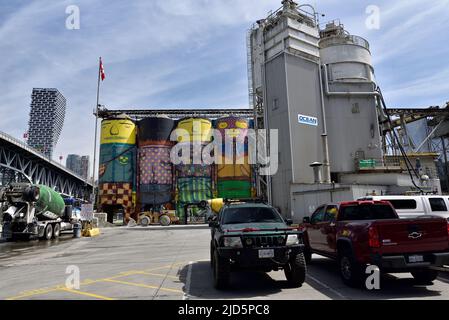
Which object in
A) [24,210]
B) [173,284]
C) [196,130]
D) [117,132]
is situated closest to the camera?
[173,284]

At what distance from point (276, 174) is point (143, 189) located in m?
26.9

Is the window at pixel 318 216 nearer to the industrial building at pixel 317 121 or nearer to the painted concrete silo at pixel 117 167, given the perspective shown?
the industrial building at pixel 317 121

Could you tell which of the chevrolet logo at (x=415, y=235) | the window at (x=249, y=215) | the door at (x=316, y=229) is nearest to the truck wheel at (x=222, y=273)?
the window at (x=249, y=215)

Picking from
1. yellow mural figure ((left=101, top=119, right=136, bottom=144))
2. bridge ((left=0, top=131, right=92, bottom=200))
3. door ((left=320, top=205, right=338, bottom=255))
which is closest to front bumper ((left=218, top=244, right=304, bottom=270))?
door ((left=320, top=205, right=338, bottom=255))

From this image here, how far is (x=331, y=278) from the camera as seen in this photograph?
8.00 meters

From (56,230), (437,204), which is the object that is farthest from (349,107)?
(56,230)

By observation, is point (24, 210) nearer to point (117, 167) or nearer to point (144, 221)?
point (144, 221)

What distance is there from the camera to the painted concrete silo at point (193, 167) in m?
51.1

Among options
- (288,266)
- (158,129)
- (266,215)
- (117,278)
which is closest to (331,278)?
(288,266)

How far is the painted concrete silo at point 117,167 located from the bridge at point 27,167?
10.6 meters

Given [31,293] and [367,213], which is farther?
[367,213]

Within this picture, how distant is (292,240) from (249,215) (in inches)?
62.0

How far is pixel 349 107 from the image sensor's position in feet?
113

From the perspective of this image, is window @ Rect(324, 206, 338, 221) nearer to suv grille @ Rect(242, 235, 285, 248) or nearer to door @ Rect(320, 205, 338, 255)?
door @ Rect(320, 205, 338, 255)
